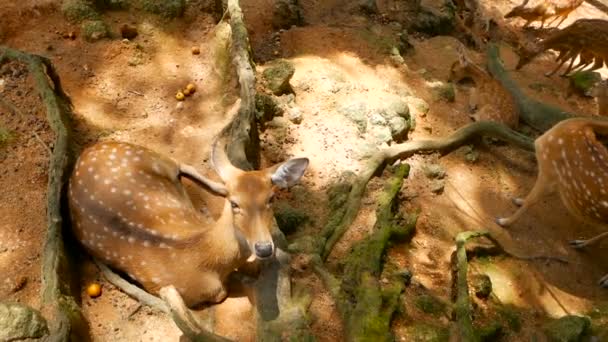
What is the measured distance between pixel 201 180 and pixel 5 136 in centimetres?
197

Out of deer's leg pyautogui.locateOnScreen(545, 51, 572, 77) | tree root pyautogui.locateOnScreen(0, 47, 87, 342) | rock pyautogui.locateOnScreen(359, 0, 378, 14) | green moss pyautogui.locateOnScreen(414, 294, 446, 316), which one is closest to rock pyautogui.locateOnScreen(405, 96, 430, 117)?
rock pyautogui.locateOnScreen(359, 0, 378, 14)

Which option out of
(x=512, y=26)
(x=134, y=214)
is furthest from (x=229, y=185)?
(x=512, y=26)

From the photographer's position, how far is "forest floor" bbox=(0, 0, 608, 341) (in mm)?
4617

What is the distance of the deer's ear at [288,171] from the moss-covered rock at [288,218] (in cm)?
127

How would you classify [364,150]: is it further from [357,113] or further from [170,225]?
[170,225]

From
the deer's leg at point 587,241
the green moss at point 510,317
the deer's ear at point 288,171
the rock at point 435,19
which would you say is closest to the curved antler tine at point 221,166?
the deer's ear at point 288,171

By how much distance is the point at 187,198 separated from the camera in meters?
5.29

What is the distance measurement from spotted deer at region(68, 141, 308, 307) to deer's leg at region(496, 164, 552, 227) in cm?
348

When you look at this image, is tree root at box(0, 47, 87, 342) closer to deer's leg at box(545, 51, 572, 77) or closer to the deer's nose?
the deer's nose

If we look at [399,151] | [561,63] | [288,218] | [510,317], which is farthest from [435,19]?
[510,317]

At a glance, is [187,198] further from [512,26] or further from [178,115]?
[512,26]

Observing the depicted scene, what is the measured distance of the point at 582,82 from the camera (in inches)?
380

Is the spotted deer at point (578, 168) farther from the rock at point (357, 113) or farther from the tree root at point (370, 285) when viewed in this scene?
the rock at point (357, 113)

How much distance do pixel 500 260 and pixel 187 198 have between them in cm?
364
